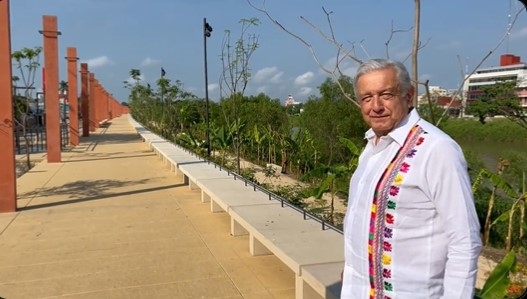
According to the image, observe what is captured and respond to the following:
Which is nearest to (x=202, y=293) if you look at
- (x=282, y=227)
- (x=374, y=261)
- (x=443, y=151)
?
(x=282, y=227)

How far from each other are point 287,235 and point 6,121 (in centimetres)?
446

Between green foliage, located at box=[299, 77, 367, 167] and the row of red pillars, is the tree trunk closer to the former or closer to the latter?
the row of red pillars

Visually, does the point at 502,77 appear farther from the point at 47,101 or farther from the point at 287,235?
the point at 47,101

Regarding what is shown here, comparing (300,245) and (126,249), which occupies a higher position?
(300,245)

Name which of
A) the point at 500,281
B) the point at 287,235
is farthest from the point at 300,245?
the point at 500,281

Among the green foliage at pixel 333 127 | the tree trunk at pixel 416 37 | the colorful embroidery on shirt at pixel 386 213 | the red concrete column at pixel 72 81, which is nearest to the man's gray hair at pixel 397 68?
the colorful embroidery on shirt at pixel 386 213

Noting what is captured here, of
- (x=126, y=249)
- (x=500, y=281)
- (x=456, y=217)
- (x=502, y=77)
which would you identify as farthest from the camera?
(x=126, y=249)

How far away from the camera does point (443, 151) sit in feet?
4.69

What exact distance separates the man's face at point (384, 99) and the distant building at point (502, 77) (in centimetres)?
149

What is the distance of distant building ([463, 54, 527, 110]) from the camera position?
3.02m

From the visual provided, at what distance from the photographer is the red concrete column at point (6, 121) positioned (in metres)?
6.50

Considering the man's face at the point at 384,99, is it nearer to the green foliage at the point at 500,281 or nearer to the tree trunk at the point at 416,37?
the green foliage at the point at 500,281

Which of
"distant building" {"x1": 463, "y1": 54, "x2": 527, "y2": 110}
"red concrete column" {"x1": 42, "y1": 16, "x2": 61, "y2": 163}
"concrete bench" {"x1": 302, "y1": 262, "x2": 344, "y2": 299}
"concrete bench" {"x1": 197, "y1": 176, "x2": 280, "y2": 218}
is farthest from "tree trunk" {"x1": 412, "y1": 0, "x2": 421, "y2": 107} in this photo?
"red concrete column" {"x1": 42, "y1": 16, "x2": 61, "y2": 163}

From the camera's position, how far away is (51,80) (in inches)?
503
